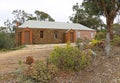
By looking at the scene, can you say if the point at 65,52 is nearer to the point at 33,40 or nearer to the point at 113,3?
the point at 113,3

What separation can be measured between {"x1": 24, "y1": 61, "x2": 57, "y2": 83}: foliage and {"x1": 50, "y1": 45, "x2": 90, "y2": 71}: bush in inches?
23.2

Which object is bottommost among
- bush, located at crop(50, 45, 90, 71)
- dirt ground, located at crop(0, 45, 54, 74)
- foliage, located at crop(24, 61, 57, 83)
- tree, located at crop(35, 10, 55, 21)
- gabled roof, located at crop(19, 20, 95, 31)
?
dirt ground, located at crop(0, 45, 54, 74)

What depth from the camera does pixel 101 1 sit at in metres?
15.5

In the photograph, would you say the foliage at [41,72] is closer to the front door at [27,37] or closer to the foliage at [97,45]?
the foliage at [97,45]

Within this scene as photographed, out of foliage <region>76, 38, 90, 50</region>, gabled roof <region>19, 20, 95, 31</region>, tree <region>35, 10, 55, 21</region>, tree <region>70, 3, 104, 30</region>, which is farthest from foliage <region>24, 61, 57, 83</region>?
tree <region>35, 10, 55, 21</region>

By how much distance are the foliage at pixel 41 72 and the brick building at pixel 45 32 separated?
26.8m

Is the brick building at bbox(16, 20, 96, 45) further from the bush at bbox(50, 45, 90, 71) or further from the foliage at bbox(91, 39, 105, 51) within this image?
the bush at bbox(50, 45, 90, 71)

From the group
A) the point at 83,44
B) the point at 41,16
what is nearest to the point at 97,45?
the point at 83,44

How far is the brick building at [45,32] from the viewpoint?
3503 cm

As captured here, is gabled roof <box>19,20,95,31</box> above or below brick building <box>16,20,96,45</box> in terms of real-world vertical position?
above

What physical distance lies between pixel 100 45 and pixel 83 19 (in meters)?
40.9

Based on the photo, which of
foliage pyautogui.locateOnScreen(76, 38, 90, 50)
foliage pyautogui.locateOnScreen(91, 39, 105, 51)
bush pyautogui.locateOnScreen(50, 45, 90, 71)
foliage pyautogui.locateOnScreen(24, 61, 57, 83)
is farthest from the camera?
foliage pyautogui.locateOnScreen(91, 39, 105, 51)

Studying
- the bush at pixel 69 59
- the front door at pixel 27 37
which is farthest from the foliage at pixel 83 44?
the front door at pixel 27 37

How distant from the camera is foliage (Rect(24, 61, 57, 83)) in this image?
7.80 m
